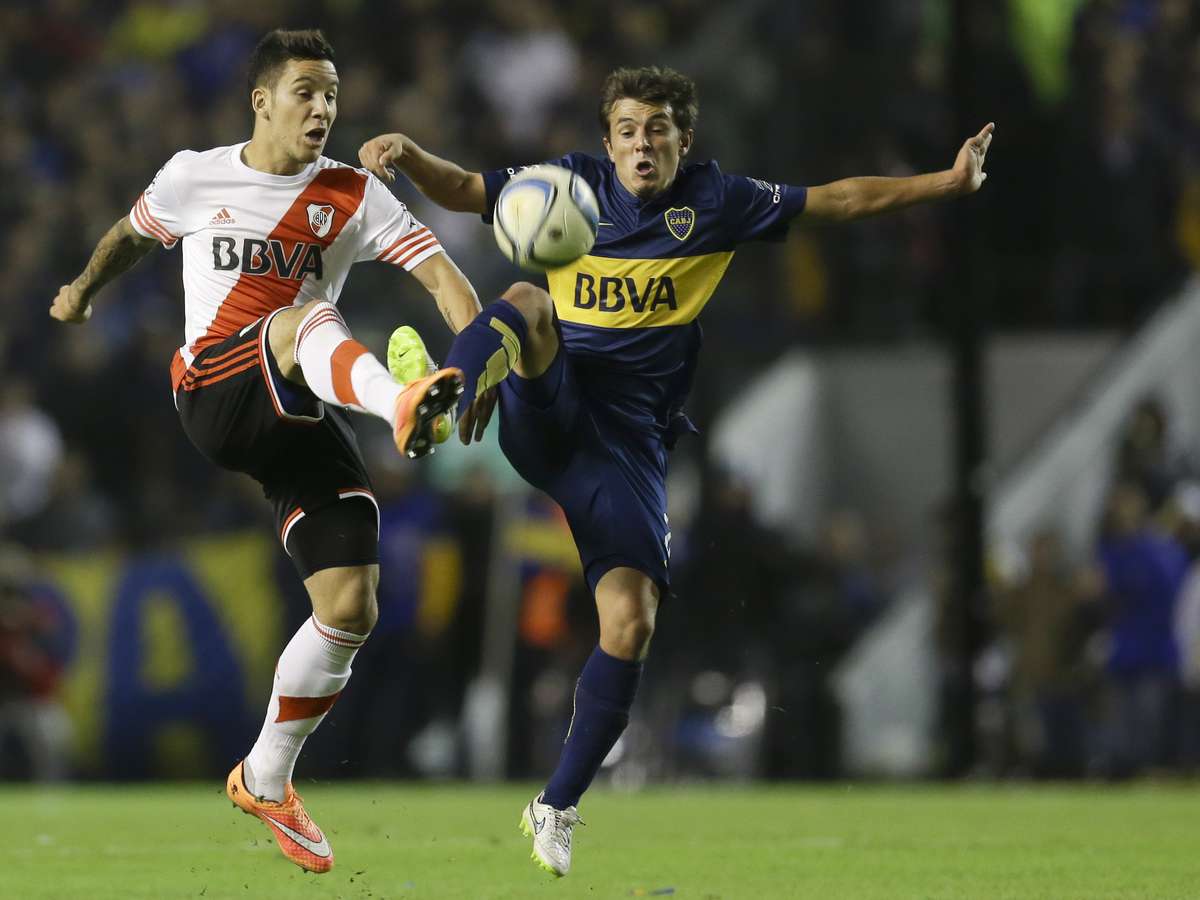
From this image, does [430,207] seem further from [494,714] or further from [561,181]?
[561,181]

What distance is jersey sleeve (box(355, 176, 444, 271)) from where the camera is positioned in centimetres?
656

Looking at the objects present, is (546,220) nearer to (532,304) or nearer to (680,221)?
(532,304)

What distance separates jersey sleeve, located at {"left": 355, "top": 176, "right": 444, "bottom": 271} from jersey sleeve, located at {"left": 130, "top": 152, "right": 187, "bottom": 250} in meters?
0.58

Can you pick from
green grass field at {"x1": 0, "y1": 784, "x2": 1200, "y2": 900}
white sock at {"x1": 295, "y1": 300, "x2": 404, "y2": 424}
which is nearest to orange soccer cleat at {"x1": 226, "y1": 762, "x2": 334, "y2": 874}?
green grass field at {"x1": 0, "y1": 784, "x2": 1200, "y2": 900}

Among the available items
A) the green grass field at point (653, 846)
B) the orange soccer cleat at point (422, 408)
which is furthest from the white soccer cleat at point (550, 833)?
the orange soccer cleat at point (422, 408)

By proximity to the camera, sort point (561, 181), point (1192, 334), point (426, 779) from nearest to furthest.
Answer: point (561, 181)
point (426, 779)
point (1192, 334)

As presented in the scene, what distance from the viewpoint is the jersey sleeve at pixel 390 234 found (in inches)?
258

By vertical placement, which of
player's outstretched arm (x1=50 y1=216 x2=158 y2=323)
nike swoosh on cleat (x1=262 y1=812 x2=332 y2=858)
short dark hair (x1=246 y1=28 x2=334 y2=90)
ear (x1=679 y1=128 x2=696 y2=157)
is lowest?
nike swoosh on cleat (x1=262 y1=812 x2=332 y2=858)

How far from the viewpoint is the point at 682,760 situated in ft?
45.6

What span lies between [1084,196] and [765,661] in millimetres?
4340

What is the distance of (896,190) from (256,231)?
2.04m

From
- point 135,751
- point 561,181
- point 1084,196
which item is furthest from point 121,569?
point 561,181

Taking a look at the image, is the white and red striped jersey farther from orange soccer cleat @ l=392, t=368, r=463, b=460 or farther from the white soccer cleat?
the white soccer cleat

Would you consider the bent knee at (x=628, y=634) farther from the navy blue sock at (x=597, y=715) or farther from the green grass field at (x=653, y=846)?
the green grass field at (x=653, y=846)
